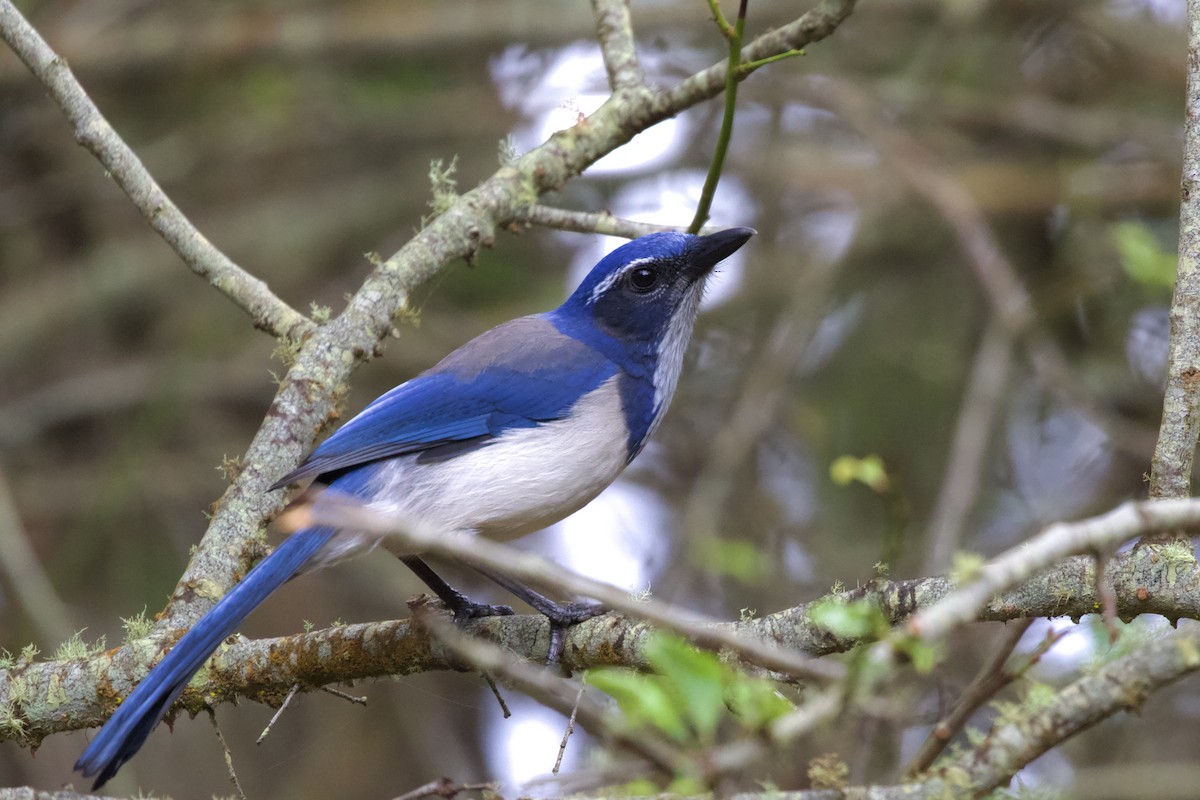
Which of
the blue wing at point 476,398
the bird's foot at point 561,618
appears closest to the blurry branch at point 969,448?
the blue wing at point 476,398

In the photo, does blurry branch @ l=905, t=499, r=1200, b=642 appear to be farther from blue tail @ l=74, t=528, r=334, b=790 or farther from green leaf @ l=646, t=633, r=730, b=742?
blue tail @ l=74, t=528, r=334, b=790

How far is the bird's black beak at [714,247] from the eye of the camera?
15.5 feet

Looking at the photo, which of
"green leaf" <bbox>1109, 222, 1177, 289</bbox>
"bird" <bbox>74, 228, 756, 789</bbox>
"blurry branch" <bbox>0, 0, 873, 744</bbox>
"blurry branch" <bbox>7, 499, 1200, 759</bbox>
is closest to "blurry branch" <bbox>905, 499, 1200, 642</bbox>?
"blurry branch" <bbox>7, 499, 1200, 759</bbox>

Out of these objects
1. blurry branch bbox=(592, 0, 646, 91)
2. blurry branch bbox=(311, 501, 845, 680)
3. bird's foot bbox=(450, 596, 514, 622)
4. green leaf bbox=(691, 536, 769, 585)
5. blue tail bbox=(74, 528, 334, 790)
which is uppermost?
blurry branch bbox=(592, 0, 646, 91)

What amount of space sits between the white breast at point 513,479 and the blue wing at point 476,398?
8 centimetres

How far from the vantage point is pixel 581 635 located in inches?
134

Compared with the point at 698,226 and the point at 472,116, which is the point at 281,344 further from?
the point at 472,116

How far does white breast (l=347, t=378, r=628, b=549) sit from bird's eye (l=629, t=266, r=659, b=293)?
29.5 inches

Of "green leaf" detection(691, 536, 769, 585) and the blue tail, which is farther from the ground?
"green leaf" detection(691, 536, 769, 585)

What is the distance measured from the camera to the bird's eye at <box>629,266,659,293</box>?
4.95m

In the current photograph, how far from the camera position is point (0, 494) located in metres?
5.33

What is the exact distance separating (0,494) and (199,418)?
1909 mm

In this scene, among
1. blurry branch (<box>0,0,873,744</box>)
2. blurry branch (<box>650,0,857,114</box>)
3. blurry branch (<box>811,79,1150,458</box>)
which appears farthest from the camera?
blurry branch (<box>811,79,1150,458</box>)

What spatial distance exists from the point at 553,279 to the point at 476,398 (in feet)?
10.3
